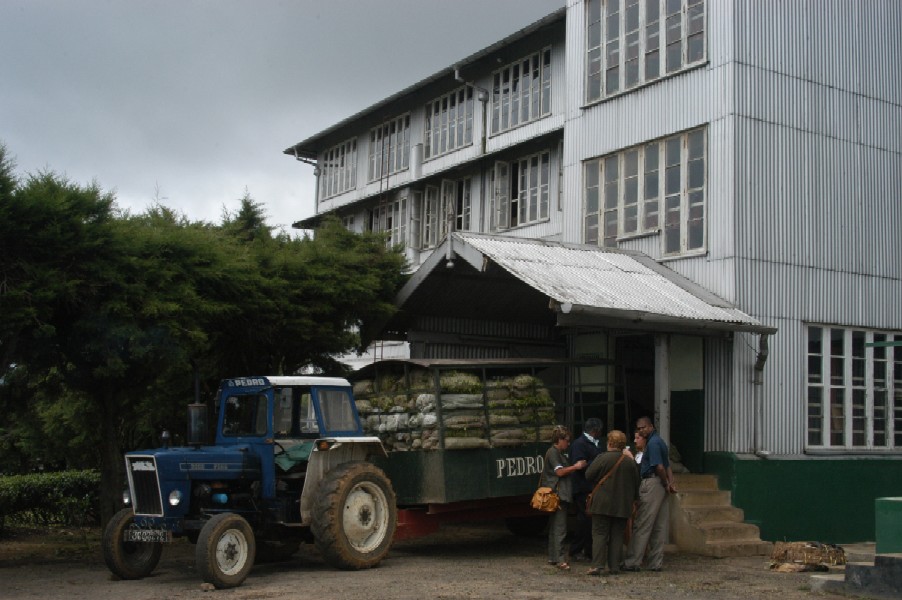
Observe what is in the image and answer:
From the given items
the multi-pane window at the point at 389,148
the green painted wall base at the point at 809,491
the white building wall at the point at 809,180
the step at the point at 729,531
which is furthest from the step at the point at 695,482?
the multi-pane window at the point at 389,148

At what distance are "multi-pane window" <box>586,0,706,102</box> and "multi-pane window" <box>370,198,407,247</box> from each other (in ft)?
41.4

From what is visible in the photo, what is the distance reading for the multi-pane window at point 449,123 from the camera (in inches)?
1128

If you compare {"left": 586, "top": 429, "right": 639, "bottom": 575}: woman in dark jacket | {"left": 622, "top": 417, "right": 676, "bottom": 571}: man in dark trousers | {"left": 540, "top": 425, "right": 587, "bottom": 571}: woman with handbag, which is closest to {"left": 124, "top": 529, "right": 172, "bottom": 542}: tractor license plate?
{"left": 540, "top": 425, "right": 587, "bottom": 571}: woman with handbag

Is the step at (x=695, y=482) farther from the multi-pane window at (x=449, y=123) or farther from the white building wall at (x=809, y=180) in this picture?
the multi-pane window at (x=449, y=123)

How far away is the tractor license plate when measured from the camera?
11859 mm

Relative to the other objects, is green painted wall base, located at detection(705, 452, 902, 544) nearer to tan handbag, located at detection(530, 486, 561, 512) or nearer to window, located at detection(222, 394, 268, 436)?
tan handbag, located at detection(530, 486, 561, 512)

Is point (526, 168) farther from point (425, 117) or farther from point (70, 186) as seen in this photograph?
point (70, 186)

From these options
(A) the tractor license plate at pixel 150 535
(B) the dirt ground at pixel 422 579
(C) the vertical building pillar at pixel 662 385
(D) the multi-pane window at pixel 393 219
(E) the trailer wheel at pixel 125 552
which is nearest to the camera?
(B) the dirt ground at pixel 422 579

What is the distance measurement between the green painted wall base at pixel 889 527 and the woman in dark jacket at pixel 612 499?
2855 mm

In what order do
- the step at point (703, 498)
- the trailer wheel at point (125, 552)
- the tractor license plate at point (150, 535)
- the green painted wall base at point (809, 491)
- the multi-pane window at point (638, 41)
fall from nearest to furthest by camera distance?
the tractor license plate at point (150, 535), the trailer wheel at point (125, 552), the step at point (703, 498), the green painted wall base at point (809, 491), the multi-pane window at point (638, 41)

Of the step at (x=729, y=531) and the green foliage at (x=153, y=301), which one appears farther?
the step at (x=729, y=531)

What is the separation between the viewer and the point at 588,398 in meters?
17.6

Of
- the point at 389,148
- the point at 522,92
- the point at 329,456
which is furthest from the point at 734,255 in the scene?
the point at 389,148

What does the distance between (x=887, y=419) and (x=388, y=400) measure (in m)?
9.34
